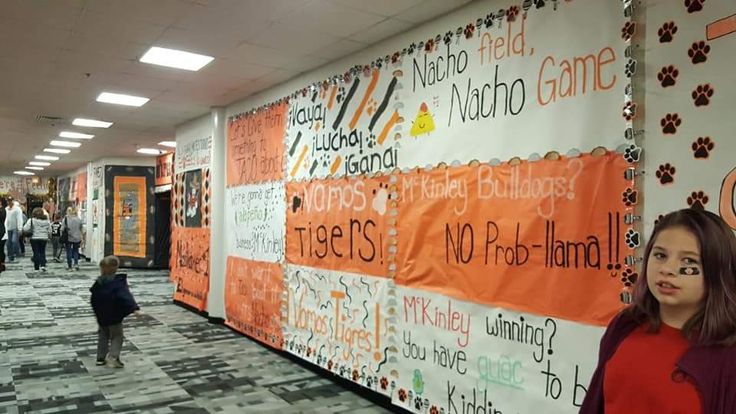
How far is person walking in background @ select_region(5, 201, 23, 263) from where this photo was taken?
14.5m

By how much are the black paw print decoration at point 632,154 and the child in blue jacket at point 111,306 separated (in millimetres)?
4516

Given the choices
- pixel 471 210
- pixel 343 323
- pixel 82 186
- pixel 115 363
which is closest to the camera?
pixel 471 210

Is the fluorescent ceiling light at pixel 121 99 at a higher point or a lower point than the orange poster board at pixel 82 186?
higher

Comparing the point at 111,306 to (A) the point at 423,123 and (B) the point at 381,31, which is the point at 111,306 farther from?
(B) the point at 381,31

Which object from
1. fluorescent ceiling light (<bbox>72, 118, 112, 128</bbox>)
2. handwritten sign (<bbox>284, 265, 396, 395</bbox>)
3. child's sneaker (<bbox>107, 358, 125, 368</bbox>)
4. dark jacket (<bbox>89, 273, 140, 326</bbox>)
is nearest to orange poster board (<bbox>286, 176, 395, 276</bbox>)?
handwritten sign (<bbox>284, 265, 396, 395</bbox>)

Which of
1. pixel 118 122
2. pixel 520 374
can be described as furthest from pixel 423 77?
pixel 118 122

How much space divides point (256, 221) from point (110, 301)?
72.7 inches

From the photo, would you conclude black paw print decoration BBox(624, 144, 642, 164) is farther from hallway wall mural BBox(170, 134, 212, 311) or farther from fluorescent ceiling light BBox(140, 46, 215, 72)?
hallway wall mural BBox(170, 134, 212, 311)

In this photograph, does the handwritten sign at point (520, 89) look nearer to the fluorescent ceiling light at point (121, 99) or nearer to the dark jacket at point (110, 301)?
the dark jacket at point (110, 301)

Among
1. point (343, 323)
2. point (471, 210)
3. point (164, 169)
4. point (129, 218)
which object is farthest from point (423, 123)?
point (129, 218)

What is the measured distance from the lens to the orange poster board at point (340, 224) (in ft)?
14.5

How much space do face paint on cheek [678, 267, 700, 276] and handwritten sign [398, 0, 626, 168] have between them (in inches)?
55.3

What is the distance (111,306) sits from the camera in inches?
205

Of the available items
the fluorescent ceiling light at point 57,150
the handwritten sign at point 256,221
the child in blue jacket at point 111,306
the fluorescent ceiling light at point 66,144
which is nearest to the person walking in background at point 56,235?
the fluorescent ceiling light at point 57,150
